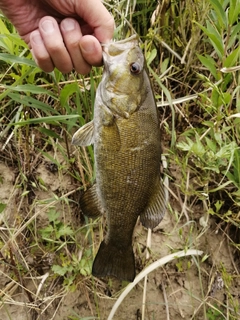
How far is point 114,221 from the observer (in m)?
1.99

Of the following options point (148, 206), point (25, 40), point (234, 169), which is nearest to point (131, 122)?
point (148, 206)

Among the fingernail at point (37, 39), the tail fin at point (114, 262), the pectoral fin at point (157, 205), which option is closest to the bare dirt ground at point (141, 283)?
the tail fin at point (114, 262)

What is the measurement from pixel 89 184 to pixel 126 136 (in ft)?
2.78

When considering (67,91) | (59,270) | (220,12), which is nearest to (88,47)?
(67,91)

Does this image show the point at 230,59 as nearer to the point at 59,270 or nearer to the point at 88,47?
the point at 88,47

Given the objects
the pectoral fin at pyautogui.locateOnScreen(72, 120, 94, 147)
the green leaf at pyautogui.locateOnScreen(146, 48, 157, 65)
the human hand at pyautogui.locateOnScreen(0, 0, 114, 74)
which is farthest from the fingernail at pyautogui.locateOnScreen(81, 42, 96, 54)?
the green leaf at pyautogui.locateOnScreen(146, 48, 157, 65)

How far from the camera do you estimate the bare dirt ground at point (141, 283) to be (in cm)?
249

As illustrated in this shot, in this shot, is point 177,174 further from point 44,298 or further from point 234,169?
point 44,298

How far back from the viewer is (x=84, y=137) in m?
1.91

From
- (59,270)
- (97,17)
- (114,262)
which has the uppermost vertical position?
(97,17)

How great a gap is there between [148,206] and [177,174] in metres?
0.83

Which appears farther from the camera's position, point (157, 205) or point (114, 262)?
point (114, 262)

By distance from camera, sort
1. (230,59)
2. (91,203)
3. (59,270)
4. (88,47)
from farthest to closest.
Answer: (59,270)
(230,59)
(91,203)
(88,47)

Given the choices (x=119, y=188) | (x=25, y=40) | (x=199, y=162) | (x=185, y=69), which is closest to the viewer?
(x=119, y=188)
